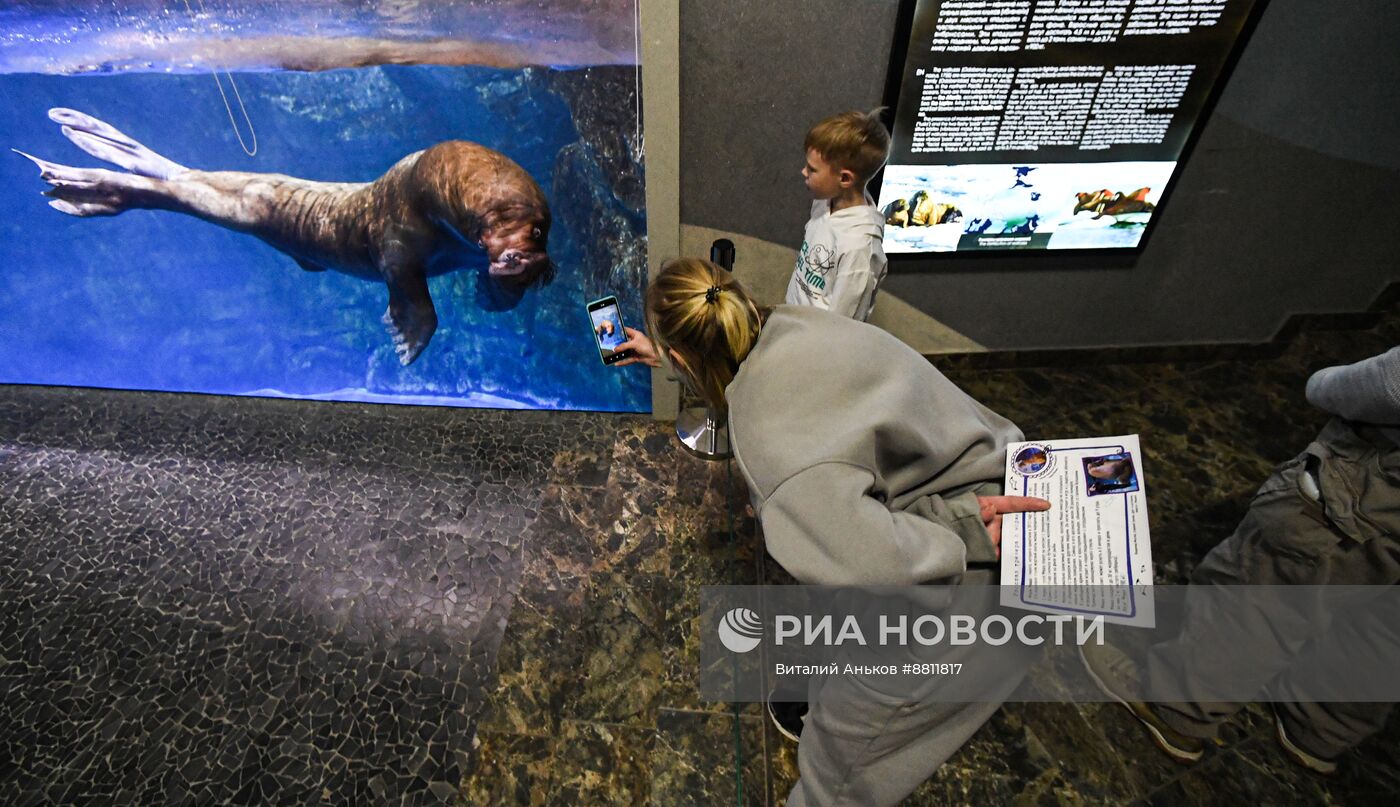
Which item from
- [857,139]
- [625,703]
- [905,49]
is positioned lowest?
[625,703]

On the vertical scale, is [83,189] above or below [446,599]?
above

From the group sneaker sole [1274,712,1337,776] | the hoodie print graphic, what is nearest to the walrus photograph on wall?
the hoodie print graphic

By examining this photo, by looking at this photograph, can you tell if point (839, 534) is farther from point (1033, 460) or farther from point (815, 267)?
point (815, 267)

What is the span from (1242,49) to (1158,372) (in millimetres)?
1547

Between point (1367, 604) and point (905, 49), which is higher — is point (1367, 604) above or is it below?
below

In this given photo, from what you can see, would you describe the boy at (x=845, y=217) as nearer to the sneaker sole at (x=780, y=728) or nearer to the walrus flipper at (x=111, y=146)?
the sneaker sole at (x=780, y=728)

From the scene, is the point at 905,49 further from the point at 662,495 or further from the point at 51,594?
the point at 51,594

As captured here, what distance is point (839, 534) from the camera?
115 cm

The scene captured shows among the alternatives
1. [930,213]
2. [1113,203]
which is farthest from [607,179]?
[1113,203]

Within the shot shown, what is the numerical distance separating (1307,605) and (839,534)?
143 centimetres

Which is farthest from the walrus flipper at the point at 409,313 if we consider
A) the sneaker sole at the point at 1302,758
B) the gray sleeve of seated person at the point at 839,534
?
the sneaker sole at the point at 1302,758

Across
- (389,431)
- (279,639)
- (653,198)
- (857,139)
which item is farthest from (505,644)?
(857,139)

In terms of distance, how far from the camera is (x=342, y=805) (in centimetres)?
189

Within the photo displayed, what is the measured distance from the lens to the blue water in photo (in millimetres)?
2553
